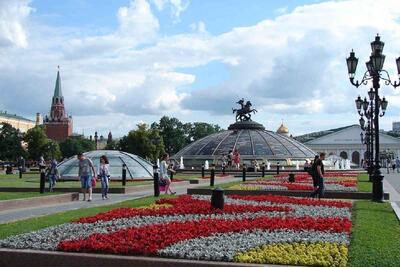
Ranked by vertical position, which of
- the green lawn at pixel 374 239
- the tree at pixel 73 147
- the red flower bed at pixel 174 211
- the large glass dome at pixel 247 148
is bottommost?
the green lawn at pixel 374 239

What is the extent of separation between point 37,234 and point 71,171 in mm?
22942

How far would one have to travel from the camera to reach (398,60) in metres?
18.5

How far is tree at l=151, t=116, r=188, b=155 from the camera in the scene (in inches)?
4631

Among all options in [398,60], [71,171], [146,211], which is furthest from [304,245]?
[71,171]

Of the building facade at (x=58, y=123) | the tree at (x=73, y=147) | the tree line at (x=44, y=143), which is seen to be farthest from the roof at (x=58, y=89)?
the tree line at (x=44, y=143)

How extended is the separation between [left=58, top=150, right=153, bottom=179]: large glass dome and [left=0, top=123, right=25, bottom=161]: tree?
67.9m

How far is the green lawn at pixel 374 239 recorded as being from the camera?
7512 millimetres

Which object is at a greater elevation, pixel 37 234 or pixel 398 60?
pixel 398 60

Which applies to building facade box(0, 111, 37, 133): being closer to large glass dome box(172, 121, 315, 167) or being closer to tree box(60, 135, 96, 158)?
tree box(60, 135, 96, 158)

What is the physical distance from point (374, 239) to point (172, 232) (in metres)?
3.25

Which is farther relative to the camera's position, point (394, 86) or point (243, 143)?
point (243, 143)

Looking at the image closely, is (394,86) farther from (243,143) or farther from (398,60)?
(243,143)

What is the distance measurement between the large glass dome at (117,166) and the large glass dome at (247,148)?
2990cm

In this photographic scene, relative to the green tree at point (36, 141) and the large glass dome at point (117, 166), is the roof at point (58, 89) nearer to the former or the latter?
the green tree at point (36, 141)
